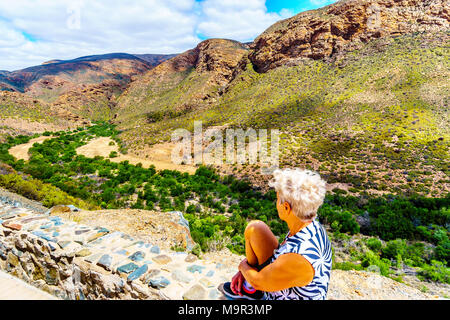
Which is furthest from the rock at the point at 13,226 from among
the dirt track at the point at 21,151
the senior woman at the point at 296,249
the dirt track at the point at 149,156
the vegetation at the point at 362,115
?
the dirt track at the point at 21,151

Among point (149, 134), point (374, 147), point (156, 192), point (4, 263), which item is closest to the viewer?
point (4, 263)

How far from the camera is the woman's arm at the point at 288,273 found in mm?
1588

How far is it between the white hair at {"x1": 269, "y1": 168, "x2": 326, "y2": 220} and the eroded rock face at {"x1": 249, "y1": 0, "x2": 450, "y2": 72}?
4039 centimetres

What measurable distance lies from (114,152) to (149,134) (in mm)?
7375

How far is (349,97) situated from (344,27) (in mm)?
16492

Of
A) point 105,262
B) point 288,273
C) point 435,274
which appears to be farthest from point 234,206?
point 288,273

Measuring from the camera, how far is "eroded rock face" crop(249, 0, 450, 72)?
3002 centimetres

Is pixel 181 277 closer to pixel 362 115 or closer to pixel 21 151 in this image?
pixel 362 115

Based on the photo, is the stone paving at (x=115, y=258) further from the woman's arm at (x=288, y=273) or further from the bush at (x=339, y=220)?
the bush at (x=339, y=220)

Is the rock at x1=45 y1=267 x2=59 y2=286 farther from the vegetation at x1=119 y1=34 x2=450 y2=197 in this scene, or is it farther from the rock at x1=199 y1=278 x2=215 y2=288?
the vegetation at x1=119 y1=34 x2=450 y2=197

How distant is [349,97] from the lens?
26578 mm

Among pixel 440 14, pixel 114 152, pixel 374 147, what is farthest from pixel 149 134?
pixel 440 14
